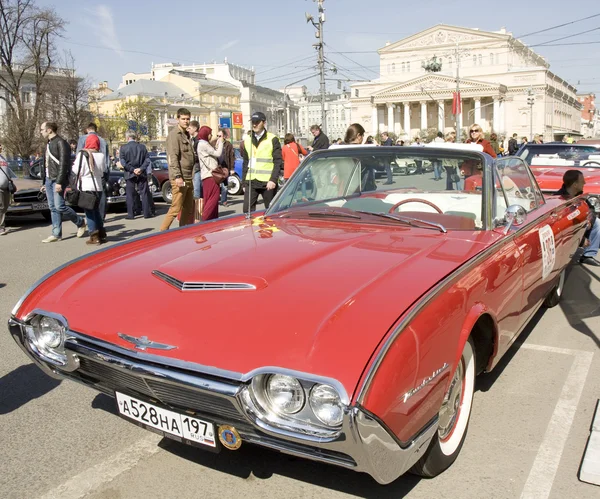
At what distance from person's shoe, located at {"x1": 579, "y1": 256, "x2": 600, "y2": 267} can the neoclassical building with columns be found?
87.7m

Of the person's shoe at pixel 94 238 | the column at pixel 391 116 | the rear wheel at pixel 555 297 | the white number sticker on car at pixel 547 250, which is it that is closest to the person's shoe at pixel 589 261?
the rear wheel at pixel 555 297

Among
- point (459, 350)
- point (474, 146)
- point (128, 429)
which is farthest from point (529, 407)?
point (128, 429)

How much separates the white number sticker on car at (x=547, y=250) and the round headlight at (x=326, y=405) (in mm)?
2670

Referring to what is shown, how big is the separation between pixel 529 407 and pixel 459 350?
125cm

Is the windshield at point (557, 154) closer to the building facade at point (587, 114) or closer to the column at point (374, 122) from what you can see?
the column at point (374, 122)

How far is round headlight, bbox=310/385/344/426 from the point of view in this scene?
209 cm

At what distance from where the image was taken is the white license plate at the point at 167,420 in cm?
240

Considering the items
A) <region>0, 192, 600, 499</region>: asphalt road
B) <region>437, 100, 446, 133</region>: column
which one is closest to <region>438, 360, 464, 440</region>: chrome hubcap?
<region>0, 192, 600, 499</region>: asphalt road

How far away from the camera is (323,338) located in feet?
7.32

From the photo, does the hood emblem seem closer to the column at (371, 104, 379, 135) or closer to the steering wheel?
the steering wheel

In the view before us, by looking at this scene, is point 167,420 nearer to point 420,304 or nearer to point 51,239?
point 420,304

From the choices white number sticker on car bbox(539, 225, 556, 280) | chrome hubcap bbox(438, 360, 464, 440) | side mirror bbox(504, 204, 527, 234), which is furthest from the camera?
white number sticker on car bbox(539, 225, 556, 280)

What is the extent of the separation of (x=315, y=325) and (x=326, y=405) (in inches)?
12.8

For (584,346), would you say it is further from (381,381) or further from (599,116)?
(599,116)
